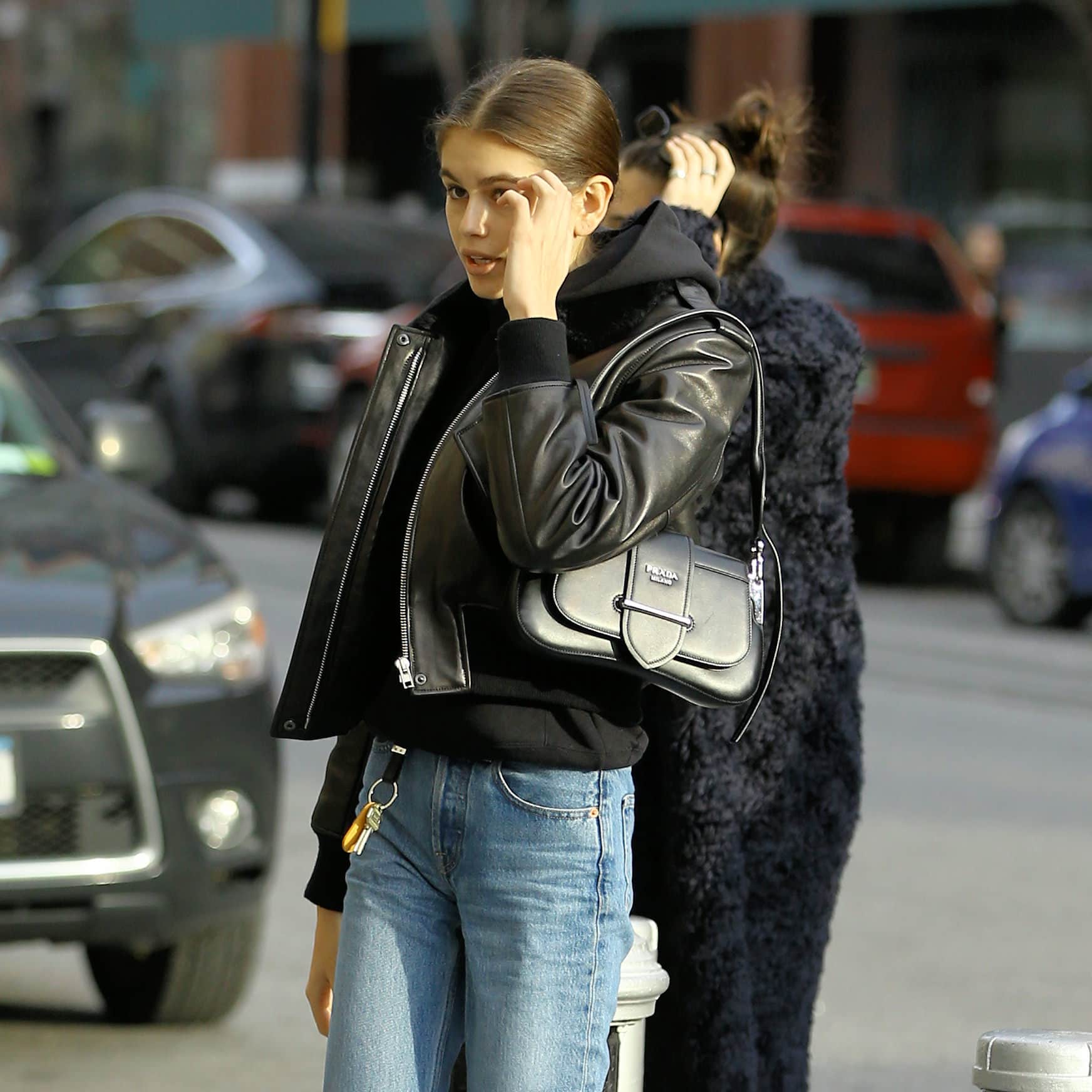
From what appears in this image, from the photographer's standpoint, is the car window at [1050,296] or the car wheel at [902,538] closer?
the car wheel at [902,538]

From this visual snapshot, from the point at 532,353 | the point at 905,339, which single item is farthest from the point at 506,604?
the point at 905,339

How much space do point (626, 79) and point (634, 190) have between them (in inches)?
849

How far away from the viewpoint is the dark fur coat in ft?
10.5

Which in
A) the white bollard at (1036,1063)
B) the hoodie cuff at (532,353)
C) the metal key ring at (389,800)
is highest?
the hoodie cuff at (532,353)

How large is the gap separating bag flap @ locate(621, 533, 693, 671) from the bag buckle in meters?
0.12

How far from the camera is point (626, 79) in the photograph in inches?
974

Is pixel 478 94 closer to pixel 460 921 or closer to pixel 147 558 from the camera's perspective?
pixel 460 921

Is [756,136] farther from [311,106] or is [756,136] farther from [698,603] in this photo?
[311,106]

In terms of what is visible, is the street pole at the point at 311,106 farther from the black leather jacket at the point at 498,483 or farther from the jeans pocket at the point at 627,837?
the jeans pocket at the point at 627,837

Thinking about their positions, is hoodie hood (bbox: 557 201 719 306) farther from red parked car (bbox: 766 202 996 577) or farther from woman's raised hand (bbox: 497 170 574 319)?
red parked car (bbox: 766 202 996 577)

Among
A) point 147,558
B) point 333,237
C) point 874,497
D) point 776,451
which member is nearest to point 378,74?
point 333,237

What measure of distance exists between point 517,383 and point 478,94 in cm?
37

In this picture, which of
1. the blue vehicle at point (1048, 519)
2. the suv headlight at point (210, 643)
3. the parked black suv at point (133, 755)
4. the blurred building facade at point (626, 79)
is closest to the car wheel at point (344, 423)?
the blue vehicle at point (1048, 519)

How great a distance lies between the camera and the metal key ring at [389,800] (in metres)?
2.69
